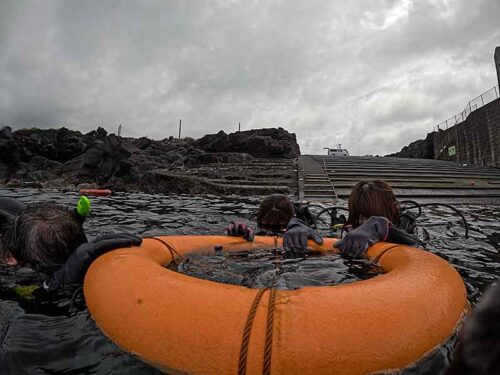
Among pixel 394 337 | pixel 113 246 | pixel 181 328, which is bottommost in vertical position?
pixel 394 337

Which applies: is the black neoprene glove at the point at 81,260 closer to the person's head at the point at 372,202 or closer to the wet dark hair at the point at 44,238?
the wet dark hair at the point at 44,238

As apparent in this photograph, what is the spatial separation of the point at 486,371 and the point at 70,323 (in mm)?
2263

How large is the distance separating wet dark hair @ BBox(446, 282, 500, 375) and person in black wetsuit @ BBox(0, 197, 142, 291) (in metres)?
2.33

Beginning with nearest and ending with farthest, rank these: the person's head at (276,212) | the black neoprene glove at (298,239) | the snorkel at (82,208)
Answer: the snorkel at (82,208), the black neoprene glove at (298,239), the person's head at (276,212)

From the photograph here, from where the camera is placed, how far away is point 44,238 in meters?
2.40

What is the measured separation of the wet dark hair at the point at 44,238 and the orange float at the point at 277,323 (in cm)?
90

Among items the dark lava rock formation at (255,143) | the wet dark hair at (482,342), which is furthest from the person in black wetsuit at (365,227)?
the dark lava rock formation at (255,143)

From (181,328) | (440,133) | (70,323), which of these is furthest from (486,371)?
(440,133)

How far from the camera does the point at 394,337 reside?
1.34 m

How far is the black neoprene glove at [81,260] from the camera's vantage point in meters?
2.29

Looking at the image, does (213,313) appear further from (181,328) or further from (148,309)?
(148,309)

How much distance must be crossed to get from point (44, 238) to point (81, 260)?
15.1 inches

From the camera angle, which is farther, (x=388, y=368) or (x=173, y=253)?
(x=173, y=253)

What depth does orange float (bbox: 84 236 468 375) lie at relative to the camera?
1250 millimetres
